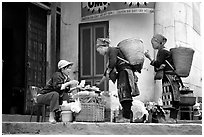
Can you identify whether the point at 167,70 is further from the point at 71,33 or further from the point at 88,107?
the point at 71,33

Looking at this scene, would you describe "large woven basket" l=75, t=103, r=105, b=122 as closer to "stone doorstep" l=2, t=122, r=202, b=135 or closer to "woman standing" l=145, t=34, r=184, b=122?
"stone doorstep" l=2, t=122, r=202, b=135

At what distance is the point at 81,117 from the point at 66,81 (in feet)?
2.28

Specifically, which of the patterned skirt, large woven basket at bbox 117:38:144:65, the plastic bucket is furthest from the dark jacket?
the plastic bucket

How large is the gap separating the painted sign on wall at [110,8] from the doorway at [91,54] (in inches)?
11.0

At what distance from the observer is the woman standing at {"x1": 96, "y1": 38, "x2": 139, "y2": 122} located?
6.62 meters

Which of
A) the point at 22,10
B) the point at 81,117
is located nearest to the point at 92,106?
the point at 81,117

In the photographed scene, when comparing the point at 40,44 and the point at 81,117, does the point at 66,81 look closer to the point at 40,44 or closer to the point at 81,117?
the point at 81,117

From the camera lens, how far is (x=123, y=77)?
22.0 feet

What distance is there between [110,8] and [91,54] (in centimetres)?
128

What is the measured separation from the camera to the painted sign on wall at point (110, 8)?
9.88 metres

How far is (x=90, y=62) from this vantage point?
1058cm

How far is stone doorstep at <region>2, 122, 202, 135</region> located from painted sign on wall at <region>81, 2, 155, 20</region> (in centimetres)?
431

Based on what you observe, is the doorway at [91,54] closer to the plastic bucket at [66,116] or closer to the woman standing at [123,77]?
the woman standing at [123,77]

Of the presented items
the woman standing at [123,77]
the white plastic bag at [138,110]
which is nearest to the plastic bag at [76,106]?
the woman standing at [123,77]
